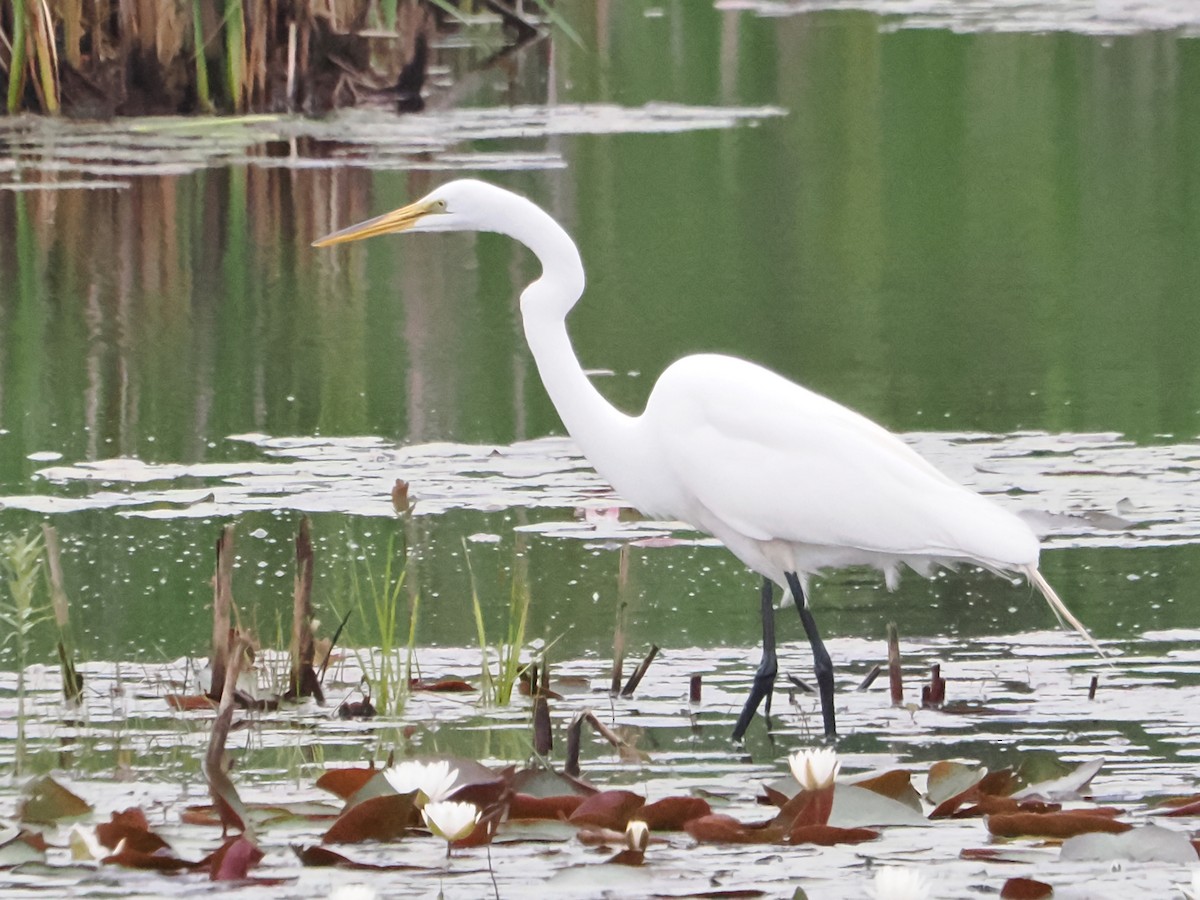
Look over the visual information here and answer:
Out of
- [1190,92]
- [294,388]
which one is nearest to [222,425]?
[294,388]

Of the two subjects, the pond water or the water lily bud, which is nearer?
the water lily bud

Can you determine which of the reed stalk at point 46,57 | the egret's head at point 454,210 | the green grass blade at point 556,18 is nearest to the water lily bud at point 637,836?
the egret's head at point 454,210

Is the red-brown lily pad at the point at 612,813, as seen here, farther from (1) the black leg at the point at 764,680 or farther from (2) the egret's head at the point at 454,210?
(2) the egret's head at the point at 454,210

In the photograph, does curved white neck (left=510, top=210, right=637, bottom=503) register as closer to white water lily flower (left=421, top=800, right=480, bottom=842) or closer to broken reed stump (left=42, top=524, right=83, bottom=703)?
broken reed stump (left=42, top=524, right=83, bottom=703)

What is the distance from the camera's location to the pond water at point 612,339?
5.68 meters

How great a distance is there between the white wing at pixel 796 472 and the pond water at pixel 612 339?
0.35 meters

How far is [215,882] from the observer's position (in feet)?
11.5

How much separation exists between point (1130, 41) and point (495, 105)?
7.39 m

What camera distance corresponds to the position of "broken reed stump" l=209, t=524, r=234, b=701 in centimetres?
473

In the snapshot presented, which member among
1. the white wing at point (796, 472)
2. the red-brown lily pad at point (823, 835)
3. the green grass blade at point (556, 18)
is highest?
the green grass blade at point (556, 18)

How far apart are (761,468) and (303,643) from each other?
94 centimetres

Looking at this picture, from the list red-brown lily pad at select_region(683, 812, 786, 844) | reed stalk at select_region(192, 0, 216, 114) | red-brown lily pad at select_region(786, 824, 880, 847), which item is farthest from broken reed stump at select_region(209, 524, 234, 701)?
reed stalk at select_region(192, 0, 216, 114)

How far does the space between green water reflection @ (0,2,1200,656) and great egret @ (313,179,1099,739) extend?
50 centimetres

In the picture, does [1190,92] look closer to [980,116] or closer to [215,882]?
[980,116]
